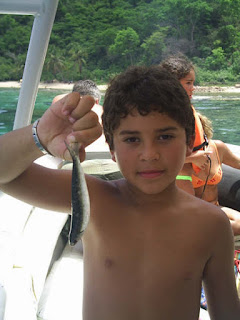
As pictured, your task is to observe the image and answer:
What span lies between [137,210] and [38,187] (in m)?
0.29

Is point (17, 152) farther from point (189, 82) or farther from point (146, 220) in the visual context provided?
point (189, 82)

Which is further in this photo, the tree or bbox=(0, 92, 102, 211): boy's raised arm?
the tree

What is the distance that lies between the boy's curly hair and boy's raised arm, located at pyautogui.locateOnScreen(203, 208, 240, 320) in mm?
325

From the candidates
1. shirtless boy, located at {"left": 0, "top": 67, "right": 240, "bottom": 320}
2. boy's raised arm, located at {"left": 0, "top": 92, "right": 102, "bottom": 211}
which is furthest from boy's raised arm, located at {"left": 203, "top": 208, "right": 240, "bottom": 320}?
boy's raised arm, located at {"left": 0, "top": 92, "right": 102, "bottom": 211}

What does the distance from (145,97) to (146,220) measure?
358 mm

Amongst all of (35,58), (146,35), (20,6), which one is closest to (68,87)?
(35,58)

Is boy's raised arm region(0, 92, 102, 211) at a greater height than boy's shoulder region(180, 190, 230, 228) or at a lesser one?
greater

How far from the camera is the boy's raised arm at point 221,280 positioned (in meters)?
1.12

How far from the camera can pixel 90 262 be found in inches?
45.3

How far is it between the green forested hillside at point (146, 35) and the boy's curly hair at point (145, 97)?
18.6ft

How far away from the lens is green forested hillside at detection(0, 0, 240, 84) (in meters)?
7.42

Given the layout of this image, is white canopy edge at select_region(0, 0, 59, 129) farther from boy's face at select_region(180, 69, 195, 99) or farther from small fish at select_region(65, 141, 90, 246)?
small fish at select_region(65, 141, 90, 246)

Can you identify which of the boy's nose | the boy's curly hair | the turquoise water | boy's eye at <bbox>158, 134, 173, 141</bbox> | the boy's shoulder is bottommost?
the turquoise water

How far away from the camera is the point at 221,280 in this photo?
1.12 meters
